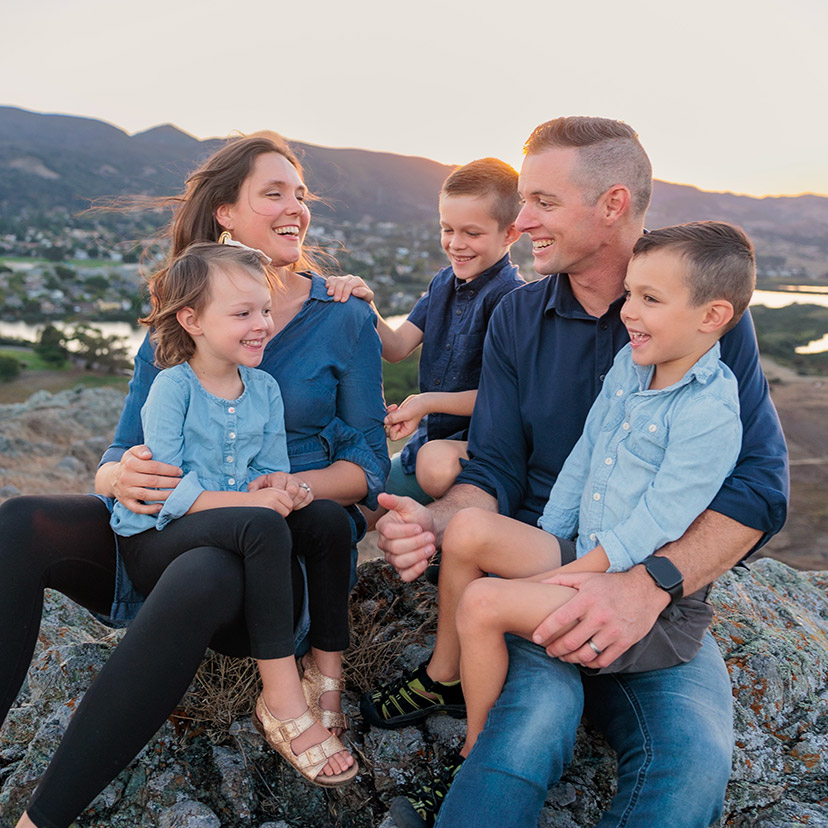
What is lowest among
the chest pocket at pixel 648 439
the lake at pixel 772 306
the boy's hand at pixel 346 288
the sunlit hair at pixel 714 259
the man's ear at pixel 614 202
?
the lake at pixel 772 306

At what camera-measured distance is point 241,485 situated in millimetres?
2213

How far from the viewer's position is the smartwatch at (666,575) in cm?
187

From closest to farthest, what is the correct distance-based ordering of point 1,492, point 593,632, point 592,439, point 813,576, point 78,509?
point 593,632 → point 78,509 → point 592,439 → point 813,576 → point 1,492

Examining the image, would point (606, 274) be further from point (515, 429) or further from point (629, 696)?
point (629, 696)

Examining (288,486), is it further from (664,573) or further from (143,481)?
(664,573)

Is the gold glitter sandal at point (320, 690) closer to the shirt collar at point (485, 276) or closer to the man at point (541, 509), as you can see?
the man at point (541, 509)

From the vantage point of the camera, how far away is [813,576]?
11.8 ft

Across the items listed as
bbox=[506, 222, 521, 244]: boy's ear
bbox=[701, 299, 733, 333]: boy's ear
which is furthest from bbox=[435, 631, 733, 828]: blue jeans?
bbox=[506, 222, 521, 244]: boy's ear

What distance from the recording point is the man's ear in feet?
7.92

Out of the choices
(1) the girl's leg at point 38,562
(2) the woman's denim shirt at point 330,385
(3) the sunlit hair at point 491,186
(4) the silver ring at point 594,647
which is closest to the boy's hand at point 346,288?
(2) the woman's denim shirt at point 330,385

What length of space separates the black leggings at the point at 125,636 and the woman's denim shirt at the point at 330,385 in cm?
40

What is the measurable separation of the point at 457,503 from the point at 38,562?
1.26m

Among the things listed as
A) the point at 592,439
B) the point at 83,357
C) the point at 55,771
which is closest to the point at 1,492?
the point at 55,771

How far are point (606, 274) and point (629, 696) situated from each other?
1.33 m
